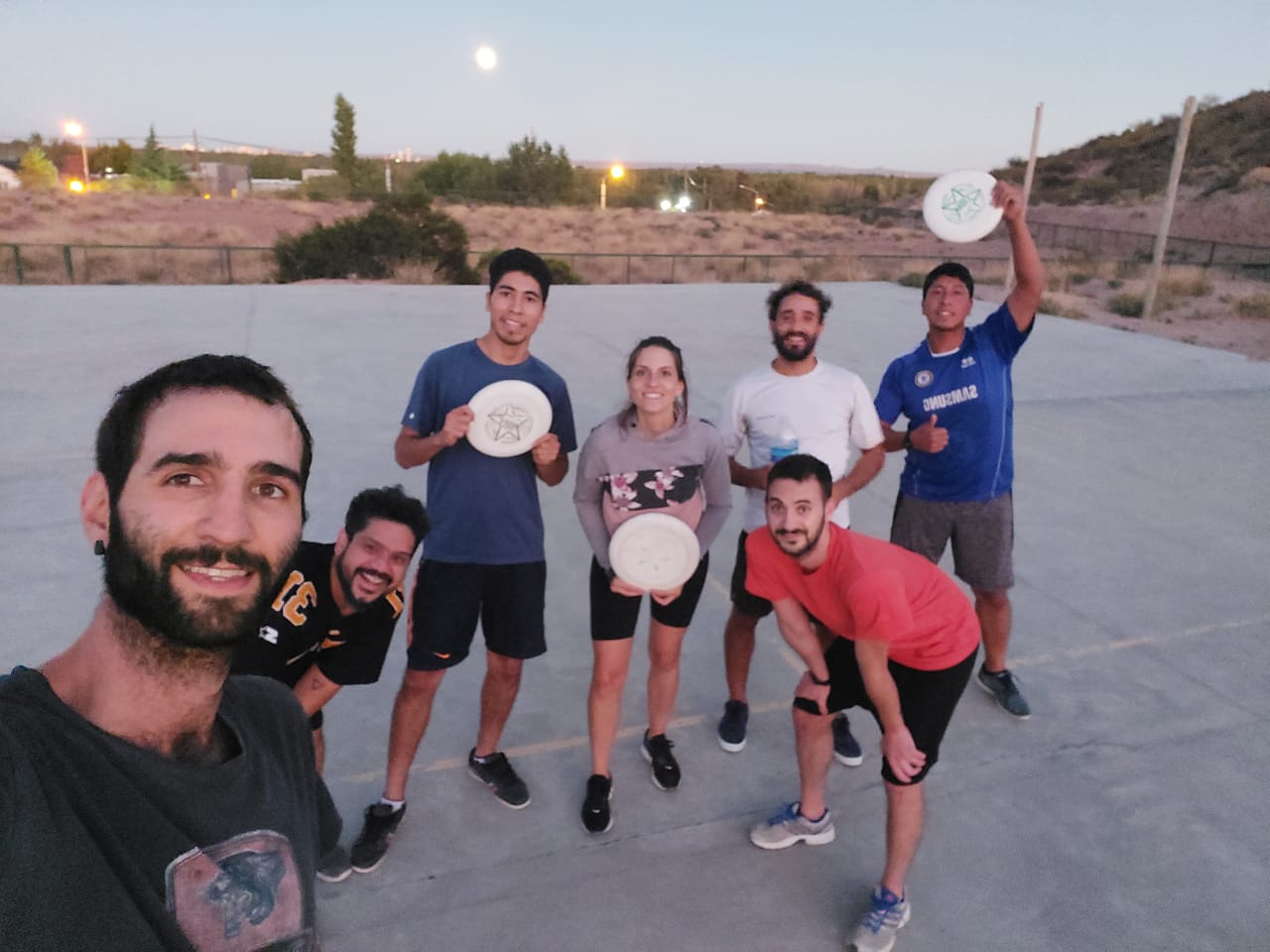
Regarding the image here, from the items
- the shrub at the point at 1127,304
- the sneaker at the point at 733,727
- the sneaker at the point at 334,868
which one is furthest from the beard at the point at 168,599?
the shrub at the point at 1127,304

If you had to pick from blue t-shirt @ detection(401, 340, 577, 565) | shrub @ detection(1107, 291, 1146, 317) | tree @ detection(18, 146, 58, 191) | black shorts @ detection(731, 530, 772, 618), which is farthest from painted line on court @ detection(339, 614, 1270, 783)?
tree @ detection(18, 146, 58, 191)

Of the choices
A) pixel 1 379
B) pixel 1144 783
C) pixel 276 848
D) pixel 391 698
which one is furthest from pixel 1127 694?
pixel 1 379

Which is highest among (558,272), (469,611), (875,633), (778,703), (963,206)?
(963,206)

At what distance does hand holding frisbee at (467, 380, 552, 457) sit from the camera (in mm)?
2811

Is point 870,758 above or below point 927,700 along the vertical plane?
below

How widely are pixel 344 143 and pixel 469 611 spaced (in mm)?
59498

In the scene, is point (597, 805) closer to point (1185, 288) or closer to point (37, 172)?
point (1185, 288)

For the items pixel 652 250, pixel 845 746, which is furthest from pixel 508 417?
pixel 652 250

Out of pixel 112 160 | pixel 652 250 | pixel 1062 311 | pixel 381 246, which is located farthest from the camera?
pixel 112 160

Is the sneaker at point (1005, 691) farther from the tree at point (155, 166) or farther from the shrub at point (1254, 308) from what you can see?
the tree at point (155, 166)

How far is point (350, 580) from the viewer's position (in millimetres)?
2451

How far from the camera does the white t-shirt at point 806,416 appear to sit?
3.28m

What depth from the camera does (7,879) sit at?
84 cm

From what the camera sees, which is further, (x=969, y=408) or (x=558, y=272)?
(x=558, y=272)
